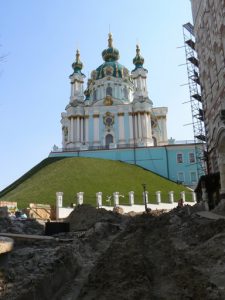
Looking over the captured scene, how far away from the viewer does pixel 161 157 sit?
65375 millimetres

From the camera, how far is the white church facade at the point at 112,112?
7188 centimetres

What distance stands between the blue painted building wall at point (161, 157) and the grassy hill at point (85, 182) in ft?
14.1

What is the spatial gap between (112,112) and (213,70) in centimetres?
5134

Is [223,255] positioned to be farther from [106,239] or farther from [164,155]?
[164,155]

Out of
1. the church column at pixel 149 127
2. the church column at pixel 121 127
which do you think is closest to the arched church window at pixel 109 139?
the church column at pixel 121 127

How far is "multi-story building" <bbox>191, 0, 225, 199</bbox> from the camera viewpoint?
65.5 ft

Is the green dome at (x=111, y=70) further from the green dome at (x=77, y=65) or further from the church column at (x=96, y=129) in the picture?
the church column at (x=96, y=129)

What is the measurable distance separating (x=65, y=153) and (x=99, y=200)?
30657mm

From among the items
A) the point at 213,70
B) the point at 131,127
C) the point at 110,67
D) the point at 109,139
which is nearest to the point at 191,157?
the point at 131,127

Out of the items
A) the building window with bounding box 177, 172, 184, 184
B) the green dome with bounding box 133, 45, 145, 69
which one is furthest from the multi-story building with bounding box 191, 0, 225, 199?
the green dome with bounding box 133, 45, 145, 69

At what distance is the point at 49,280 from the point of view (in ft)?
29.0

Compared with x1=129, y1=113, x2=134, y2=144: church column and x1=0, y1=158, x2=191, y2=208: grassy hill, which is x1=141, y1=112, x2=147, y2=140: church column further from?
x1=0, y1=158, x2=191, y2=208: grassy hill

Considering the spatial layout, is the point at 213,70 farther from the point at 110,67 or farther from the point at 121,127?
the point at 110,67

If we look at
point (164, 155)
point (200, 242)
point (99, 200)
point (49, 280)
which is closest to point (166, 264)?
point (200, 242)
